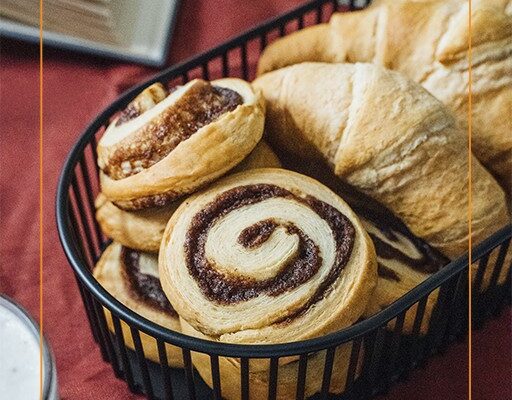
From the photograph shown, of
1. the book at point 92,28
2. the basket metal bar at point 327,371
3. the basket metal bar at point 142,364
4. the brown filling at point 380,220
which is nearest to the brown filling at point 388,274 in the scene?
the brown filling at point 380,220

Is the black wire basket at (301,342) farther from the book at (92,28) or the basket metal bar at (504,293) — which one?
the book at (92,28)

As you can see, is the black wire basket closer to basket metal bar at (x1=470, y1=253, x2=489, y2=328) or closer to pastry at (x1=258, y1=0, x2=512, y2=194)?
basket metal bar at (x1=470, y1=253, x2=489, y2=328)

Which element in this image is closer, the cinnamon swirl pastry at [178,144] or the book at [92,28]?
the cinnamon swirl pastry at [178,144]

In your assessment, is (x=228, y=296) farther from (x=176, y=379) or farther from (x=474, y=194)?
(x=474, y=194)

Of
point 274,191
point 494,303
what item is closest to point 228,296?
point 274,191

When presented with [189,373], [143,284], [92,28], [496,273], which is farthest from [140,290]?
[92,28]

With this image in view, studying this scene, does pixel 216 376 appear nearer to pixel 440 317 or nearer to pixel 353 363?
pixel 353 363
